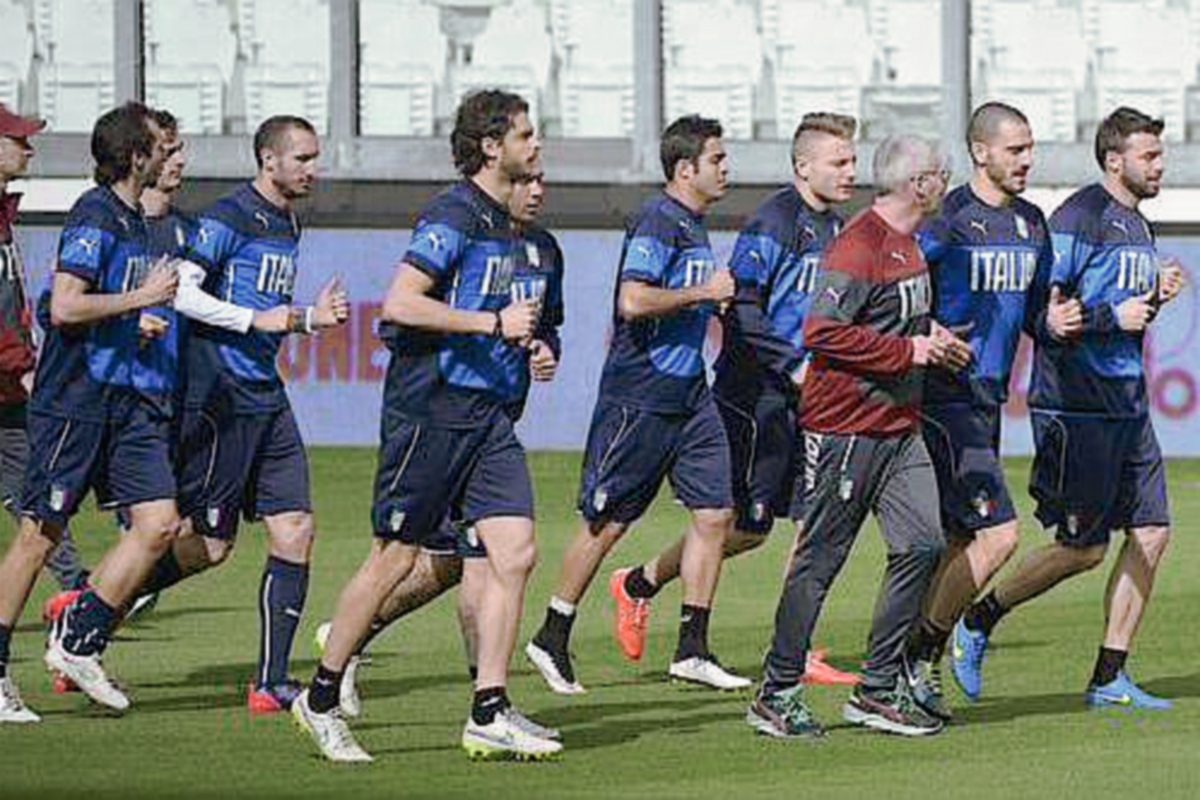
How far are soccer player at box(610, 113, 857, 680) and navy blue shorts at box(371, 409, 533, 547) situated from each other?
8.98 ft

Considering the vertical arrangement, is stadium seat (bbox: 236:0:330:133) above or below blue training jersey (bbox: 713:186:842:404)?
above

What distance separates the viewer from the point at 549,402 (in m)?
27.1

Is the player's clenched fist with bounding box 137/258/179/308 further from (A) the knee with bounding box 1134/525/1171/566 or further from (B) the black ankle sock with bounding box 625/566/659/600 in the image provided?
(A) the knee with bounding box 1134/525/1171/566

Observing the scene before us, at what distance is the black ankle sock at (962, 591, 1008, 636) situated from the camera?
14.5 meters

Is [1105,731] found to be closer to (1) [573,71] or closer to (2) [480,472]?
(2) [480,472]

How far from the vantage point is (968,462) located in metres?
13.9

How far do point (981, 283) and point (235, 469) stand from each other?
290 centimetres

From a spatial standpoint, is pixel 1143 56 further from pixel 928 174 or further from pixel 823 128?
pixel 928 174

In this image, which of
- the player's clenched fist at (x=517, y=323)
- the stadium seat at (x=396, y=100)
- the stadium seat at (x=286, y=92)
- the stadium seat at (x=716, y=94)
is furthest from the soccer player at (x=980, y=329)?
the stadium seat at (x=286, y=92)

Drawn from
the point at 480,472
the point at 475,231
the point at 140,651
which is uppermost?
the point at 475,231

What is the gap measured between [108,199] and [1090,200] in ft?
12.2

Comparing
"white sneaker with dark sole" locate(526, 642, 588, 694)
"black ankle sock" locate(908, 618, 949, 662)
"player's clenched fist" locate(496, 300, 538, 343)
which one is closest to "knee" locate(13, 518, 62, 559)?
"white sneaker with dark sole" locate(526, 642, 588, 694)

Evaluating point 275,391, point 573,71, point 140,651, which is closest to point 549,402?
point 573,71

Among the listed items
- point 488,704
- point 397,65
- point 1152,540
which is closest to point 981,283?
point 1152,540
